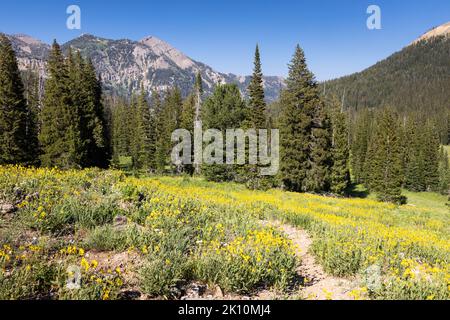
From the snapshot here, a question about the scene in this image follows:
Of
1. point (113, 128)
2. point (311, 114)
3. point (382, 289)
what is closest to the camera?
point (382, 289)

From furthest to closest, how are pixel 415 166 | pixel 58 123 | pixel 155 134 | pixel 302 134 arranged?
pixel 415 166
pixel 155 134
pixel 302 134
pixel 58 123

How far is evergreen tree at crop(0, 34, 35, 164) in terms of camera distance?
29.9 m

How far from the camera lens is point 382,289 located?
5305 mm

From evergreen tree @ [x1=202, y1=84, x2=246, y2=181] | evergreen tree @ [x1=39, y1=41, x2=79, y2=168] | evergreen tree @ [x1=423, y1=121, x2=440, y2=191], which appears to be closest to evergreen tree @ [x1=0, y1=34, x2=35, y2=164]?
evergreen tree @ [x1=39, y1=41, x2=79, y2=168]

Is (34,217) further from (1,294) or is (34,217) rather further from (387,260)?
(387,260)

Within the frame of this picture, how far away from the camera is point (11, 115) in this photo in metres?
30.6

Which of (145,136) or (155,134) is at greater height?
(155,134)

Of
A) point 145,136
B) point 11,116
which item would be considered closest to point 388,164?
point 145,136

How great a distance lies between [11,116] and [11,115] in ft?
0.37

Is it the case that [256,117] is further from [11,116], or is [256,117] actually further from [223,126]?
[11,116]

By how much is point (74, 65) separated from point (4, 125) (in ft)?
42.6

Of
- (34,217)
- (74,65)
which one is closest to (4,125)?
(74,65)

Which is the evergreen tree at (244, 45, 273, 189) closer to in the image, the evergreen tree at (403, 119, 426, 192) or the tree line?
the tree line

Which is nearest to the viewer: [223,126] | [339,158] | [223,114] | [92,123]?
[223,114]
